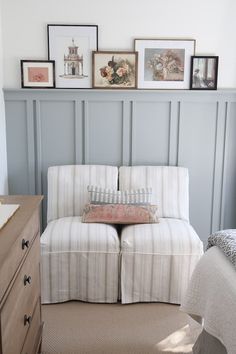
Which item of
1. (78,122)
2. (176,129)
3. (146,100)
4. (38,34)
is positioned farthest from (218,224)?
(38,34)

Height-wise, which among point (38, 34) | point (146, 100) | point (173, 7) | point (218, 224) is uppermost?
point (173, 7)

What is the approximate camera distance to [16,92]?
3244 millimetres

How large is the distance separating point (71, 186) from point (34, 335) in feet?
4.58

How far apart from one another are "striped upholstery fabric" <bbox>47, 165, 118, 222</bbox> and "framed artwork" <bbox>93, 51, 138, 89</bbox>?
0.73 metres

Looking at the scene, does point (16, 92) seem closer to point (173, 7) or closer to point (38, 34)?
point (38, 34)

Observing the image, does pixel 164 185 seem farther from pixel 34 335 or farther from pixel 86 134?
pixel 34 335

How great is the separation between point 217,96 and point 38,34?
60.6 inches

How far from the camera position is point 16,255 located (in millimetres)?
1481

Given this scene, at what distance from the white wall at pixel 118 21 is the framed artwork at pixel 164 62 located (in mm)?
64

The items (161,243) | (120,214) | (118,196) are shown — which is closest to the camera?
(161,243)

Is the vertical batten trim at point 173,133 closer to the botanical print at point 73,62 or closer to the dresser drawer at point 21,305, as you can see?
the botanical print at point 73,62

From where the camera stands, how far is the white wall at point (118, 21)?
318 centimetres

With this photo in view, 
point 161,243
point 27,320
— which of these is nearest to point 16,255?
point 27,320

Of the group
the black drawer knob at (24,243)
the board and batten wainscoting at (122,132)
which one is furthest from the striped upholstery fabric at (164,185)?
the black drawer knob at (24,243)
